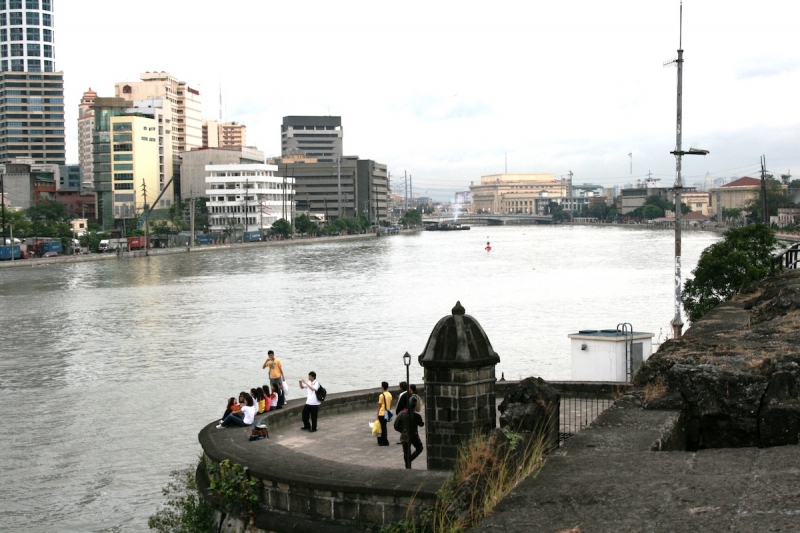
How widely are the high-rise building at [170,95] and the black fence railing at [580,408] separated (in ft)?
563

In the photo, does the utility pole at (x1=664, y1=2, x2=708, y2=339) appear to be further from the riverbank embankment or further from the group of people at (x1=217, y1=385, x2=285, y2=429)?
the riverbank embankment

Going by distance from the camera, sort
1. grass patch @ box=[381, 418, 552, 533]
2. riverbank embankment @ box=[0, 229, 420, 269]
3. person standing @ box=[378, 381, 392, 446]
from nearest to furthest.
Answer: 1. grass patch @ box=[381, 418, 552, 533]
2. person standing @ box=[378, 381, 392, 446]
3. riverbank embankment @ box=[0, 229, 420, 269]

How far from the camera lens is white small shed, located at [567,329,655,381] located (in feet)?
65.3

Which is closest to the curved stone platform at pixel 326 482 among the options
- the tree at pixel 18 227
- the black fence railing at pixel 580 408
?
the black fence railing at pixel 580 408

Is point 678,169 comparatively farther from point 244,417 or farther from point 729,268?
point 244,417

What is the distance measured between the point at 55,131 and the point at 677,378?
204 metres

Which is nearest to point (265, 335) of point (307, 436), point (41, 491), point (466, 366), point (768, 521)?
point (41, 491)

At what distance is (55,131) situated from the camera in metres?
199

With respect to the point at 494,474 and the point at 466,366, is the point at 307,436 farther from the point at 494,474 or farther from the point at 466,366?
the point at 494,474

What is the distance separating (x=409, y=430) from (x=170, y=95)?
187077mm

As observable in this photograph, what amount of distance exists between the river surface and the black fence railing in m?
8.30

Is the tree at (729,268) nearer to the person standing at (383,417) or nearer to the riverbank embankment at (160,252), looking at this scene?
the person standing at (383,417)

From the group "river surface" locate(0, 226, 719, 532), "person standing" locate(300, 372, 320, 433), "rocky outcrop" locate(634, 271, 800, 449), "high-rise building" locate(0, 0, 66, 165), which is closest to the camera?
"rocky outcrop" locate(634, 271, 800, 449)

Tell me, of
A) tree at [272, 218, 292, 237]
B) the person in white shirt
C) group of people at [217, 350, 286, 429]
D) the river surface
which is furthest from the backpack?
tree at [272, 218, 292, 237]
